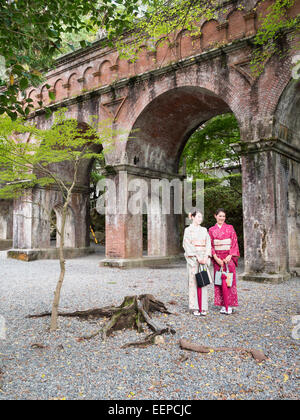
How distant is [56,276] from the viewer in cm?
1028

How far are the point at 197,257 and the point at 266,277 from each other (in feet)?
13.0

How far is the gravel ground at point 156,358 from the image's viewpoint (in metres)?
3.03

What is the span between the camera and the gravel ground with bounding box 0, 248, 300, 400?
303 centimetres

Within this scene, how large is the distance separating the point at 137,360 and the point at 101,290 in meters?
4.12

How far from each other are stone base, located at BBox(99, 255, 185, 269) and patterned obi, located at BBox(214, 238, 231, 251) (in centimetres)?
671

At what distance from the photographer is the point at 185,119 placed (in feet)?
43.7

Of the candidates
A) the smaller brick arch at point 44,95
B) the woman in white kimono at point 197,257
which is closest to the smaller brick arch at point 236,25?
the woman in white kimono at point 197,257

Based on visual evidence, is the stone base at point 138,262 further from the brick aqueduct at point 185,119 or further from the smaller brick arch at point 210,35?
the smaller brick arch at point 210,35

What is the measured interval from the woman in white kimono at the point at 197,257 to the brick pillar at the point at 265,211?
12.4 ft

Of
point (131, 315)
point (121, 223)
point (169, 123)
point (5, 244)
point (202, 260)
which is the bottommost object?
point (131, 315)

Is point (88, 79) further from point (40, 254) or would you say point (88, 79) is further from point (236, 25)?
point (40, 254)

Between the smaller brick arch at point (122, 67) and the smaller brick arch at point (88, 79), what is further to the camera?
the smaller brick arch at point (88, 79)

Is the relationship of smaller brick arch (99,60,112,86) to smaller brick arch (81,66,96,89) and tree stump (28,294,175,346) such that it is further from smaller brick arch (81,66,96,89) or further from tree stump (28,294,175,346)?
tree stump (28,294,175,346)

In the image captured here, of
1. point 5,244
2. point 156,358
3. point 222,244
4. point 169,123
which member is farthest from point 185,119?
point 5,244
